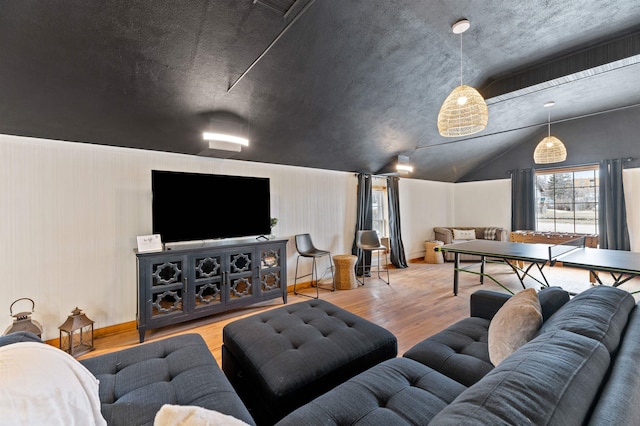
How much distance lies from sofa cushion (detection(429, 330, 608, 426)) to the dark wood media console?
288cm

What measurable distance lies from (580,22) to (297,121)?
2941 mm

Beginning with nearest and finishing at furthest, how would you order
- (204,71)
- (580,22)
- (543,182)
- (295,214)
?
(204,71) < (580,22) < (295,214) < (543,182)

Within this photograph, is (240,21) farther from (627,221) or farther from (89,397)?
(627,221)

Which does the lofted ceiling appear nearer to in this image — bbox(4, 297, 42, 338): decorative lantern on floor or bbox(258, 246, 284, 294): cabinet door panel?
bbox(258, 246, 284, 294): cabinet door panel

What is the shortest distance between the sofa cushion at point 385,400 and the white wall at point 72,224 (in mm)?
2833

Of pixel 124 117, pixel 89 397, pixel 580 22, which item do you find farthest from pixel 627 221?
pixel 124 117

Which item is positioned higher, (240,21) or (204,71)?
(240,21)

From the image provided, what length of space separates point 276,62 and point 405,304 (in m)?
3.31

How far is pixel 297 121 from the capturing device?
10.8 feet

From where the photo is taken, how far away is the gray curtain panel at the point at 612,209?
4.96 m

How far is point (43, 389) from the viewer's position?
0.76 meters

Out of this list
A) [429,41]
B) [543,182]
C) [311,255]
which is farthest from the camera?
[543,182]

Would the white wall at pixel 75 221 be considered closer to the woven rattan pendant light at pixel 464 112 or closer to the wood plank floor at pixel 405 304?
the wood plank floor at pixel 405 304

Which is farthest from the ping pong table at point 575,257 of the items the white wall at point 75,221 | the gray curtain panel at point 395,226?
the white wall at point 75,221
